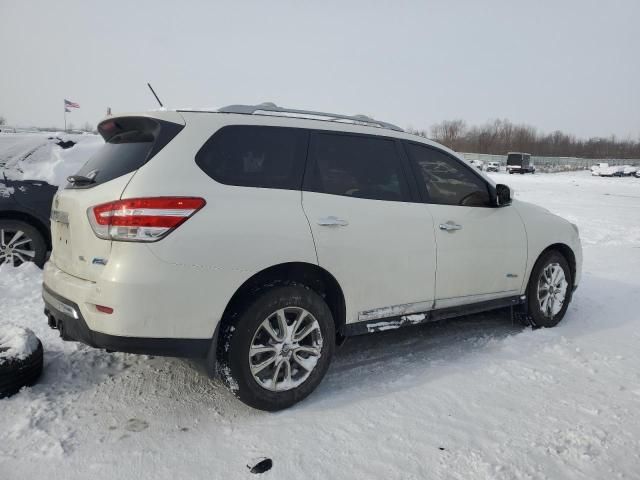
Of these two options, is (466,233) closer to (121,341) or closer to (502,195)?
(502,195)

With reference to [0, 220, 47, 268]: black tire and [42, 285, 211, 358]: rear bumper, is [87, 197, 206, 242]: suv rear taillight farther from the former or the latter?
[0, 220, 47, 268]: black tire

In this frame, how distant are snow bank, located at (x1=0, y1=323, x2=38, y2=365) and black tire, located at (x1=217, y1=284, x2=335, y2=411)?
129cm

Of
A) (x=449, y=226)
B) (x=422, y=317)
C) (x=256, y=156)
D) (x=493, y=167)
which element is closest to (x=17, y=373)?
(x=256, y=156)

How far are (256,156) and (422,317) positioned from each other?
1.77 m

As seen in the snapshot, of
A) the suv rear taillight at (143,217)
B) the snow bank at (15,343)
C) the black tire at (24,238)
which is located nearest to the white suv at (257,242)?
the suv rear taillight at (143,217)

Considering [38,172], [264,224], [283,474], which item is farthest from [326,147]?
[38,172]

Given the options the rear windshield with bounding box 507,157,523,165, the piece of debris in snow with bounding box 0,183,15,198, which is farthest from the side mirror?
the rear windshield with bounding box 507,157,523,165

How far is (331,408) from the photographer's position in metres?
3.11

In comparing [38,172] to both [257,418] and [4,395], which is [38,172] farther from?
[257,418]

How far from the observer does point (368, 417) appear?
299cm

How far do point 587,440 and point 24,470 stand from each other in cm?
297

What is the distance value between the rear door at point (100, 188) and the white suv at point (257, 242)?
13 millimetres

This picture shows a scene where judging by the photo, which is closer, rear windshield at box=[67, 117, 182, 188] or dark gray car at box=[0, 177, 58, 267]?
rear windshield at box=[67, 117, 182, 188]

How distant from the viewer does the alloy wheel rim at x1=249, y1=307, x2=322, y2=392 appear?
118 inches
